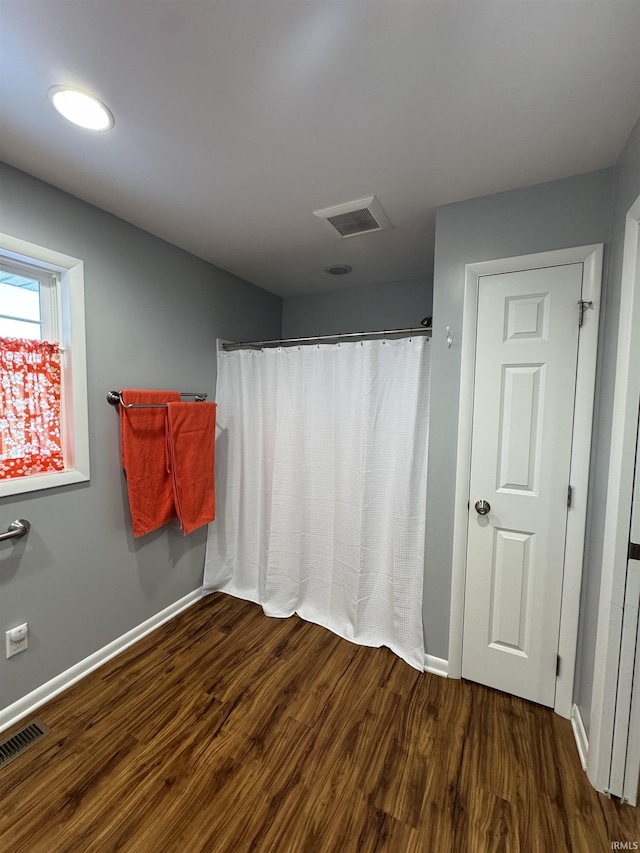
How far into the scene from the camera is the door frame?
1.43 metres

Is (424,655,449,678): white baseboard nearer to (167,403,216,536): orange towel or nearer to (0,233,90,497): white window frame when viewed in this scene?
(167,403,216,536): orange towel

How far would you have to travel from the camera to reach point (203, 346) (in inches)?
94.0

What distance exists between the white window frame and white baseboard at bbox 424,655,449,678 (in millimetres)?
1995

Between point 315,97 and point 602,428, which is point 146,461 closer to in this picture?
point 315,97

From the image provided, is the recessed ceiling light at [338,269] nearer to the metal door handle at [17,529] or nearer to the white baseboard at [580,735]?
the metal door handle at [17,529]

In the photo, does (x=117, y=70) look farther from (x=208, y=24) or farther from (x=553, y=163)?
(x=553, y=163)

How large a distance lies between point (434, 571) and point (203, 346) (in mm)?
2001

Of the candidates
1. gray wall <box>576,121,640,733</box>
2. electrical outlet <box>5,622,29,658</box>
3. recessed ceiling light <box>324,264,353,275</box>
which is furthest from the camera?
recessed ceiling light <box>324,264,353,275</box>

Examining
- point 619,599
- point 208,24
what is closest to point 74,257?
point 208,24

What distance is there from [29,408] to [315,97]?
1686 millimetres

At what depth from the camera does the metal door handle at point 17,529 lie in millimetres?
1433

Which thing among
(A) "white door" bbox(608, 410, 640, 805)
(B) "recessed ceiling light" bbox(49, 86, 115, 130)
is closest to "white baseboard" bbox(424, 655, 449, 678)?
(A) "white door" bbox(608, 410, 640, 805)

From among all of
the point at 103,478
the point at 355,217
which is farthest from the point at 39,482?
the point at 355,217

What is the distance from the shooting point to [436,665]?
71.1 inches
